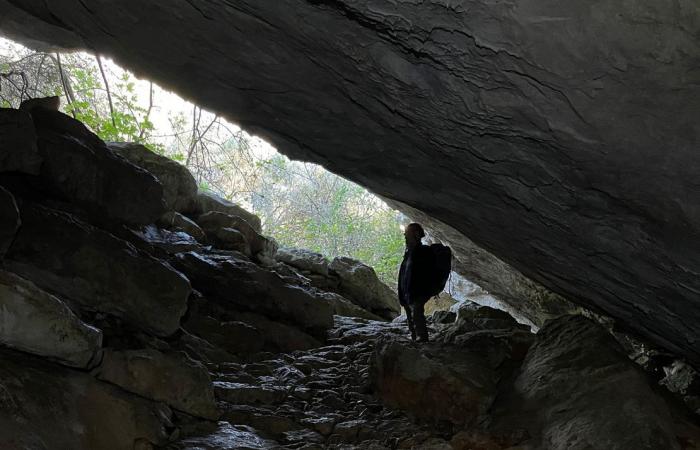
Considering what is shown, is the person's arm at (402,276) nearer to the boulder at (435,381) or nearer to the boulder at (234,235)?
the boulder at (435,381)

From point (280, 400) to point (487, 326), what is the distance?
327 centimetres

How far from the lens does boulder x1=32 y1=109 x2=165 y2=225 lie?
→ 21.2 feet

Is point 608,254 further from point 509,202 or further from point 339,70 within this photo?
point 339,70

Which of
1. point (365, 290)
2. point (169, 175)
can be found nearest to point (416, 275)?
point (365, 290)

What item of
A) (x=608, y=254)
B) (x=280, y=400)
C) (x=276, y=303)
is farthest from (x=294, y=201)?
(x=608, y=254)

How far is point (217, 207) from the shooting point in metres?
11.7

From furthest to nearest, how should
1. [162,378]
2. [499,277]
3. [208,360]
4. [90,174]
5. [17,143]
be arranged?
[499,277] < [90,174] < [208,360] < [17,143] < [162,378]

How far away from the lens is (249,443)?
470cm

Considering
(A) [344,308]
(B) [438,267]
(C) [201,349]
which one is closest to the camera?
(C) [201,349]

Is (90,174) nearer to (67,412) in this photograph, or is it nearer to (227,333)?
(227,333)

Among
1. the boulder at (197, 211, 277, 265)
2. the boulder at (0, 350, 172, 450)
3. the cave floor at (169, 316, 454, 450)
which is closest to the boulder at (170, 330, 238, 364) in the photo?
the cave floor at (169, 316, 454, 450)

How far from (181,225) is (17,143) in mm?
3611

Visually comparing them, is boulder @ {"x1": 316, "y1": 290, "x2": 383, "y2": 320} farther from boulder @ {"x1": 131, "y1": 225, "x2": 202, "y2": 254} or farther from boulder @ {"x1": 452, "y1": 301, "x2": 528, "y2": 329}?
boulder @ {"x1": 131, "y1": 225, "x2": 202, "y2": 254}

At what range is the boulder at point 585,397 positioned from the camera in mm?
4180
